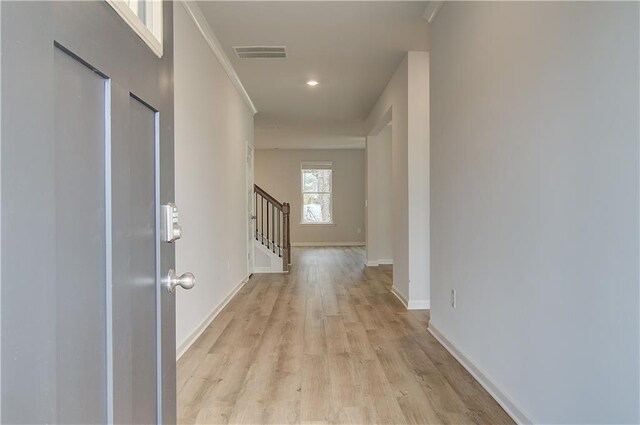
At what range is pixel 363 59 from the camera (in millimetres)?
4312

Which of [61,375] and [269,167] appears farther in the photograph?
[269,167]

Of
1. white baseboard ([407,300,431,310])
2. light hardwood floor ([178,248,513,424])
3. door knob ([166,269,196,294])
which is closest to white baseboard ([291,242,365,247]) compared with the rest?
light hardwood floor ([178,248,513,424])

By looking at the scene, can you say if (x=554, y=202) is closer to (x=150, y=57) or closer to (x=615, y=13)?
(x=615, y=13)

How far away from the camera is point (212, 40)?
12.0ft

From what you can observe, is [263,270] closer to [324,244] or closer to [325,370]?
[325,370]

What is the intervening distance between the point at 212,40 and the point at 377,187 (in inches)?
163

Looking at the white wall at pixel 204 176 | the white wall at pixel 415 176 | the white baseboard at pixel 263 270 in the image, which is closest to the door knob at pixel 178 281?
the white wall at pixel 204 176

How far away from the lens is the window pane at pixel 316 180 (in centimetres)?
1127

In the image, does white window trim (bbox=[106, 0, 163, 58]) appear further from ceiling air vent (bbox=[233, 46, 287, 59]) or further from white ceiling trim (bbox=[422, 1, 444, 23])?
ceiling air vent (bbox=[233, 46, 287, 59])

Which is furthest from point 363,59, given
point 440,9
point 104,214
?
point 104,214

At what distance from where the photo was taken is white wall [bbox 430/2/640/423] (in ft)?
4.13

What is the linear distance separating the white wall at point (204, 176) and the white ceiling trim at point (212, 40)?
0.05 m

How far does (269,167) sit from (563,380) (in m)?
9.97

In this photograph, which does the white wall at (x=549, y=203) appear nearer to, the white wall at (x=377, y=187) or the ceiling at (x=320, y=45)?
the ceiling at (x=320, y=45)
